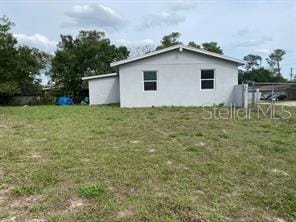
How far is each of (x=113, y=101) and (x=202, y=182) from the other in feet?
52.0

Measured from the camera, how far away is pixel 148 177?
159 inches

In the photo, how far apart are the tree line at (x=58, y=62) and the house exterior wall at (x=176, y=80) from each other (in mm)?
5319

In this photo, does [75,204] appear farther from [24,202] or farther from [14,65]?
[14,65]

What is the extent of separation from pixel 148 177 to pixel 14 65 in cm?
2215

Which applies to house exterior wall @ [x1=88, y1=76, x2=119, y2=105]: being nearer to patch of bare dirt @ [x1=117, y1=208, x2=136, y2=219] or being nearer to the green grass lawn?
the green grass lawn

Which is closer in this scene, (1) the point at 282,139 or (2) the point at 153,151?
(2) the point at 153,151

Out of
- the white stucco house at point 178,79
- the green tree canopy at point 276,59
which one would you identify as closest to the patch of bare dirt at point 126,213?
the white stucco house at point 178,79

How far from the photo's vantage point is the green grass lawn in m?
3.09

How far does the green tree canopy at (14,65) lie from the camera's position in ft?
73.4

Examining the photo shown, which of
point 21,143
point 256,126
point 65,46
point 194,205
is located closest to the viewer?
point 194,205

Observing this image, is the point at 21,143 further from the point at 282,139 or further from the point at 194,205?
the point at 282,139

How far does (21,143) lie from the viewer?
6.28m

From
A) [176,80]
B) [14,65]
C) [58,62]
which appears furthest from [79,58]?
[176,80]

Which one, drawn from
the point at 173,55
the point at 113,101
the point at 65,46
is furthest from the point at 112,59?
the point at 173,55
